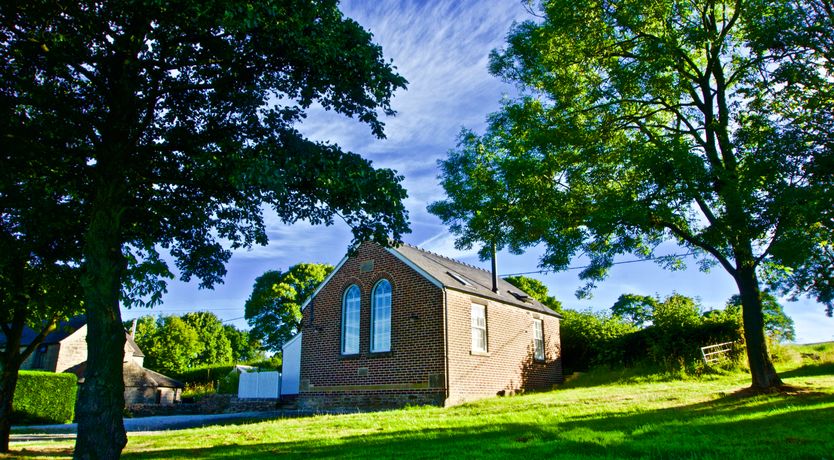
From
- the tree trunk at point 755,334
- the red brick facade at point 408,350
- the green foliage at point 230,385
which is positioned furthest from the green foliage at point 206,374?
the tree trunk at point 755,334

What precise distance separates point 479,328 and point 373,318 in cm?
418

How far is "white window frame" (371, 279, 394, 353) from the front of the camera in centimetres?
2078

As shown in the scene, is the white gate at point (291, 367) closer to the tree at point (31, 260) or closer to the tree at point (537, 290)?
the tree at point (31, 260)

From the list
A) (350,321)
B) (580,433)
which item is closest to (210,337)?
(350,321)

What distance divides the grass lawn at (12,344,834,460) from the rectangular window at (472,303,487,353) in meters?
5.77

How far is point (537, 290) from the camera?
4684 cm

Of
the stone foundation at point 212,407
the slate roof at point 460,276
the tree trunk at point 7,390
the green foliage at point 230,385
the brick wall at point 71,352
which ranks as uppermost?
the slate roof at point 460,276

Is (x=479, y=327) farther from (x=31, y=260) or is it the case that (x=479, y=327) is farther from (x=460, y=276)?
(x=31, y=260)

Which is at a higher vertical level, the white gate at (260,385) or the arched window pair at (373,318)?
the arched window pair at (373,318)

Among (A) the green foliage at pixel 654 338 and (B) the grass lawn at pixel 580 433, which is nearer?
(B) the grass lawn at pixel 580 433

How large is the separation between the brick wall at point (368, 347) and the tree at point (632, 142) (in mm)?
4248

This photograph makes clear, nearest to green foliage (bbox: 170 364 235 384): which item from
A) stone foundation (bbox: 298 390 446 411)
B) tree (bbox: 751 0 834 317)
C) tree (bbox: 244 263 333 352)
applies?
tree (bbox: 244 263 333 352)

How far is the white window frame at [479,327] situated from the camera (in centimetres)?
2073

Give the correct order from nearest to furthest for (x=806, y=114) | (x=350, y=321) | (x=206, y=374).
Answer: (x=806, y=114), (x=350, y=321), (x=206, y=374)
